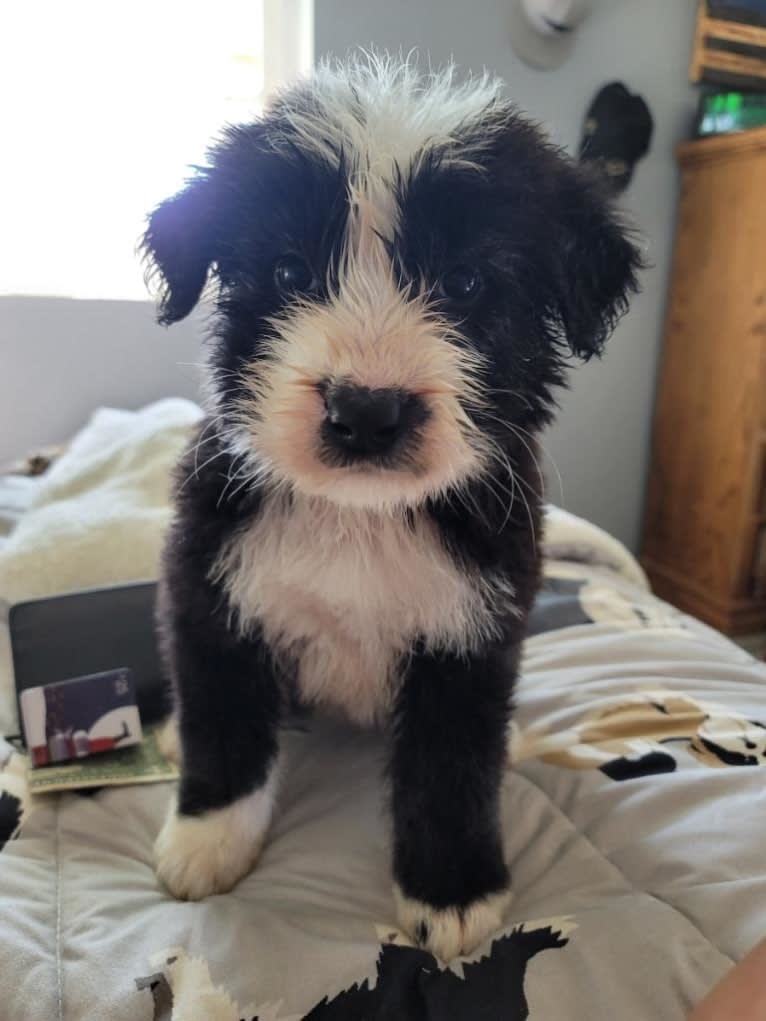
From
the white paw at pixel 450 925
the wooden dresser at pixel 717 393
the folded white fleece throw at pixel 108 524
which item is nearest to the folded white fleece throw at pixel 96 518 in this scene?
the folded white fleece throw at pixel 108 524

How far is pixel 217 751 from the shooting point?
Result: 104 cm

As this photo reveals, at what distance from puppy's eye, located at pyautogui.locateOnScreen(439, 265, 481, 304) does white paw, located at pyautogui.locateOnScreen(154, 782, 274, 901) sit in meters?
0.68

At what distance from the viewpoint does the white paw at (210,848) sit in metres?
1.00

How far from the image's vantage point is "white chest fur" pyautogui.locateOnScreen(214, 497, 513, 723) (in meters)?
0.95

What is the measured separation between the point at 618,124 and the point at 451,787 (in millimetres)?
2614

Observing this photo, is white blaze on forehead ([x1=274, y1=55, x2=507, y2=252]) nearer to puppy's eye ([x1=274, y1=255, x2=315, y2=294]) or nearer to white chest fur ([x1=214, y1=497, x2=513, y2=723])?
puppy's eye ([x1=274, y1=255, x2=315, y2=294])

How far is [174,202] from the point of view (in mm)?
960

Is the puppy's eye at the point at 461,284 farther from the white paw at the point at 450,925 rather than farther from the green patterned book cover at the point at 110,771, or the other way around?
the green patterned book cover at the point at 110,771

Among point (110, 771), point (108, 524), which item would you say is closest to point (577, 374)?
point (108, 524)

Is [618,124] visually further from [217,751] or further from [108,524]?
[217,751]

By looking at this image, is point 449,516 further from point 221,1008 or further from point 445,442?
point 221,1008

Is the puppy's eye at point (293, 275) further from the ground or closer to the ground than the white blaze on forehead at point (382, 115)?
closer to the ground

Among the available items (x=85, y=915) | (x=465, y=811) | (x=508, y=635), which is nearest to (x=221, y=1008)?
(x=85, y=915)


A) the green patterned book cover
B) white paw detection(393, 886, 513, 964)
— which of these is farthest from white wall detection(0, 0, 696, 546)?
white paw detection(393, 886, 513, 964)
